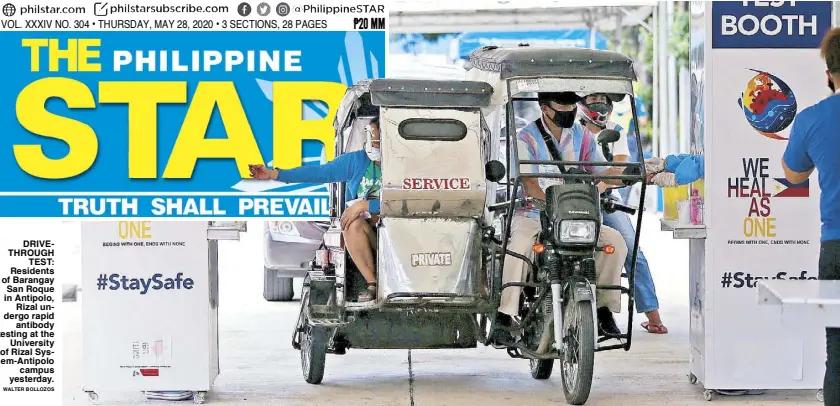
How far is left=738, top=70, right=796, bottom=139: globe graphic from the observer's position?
7.77 meters

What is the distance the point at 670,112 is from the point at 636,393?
831 inches

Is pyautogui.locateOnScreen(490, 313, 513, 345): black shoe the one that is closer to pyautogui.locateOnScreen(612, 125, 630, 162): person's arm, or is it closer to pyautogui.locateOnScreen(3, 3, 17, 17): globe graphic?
pyautogui.locateOnScreen(612, 125, 630, 162): person's arm

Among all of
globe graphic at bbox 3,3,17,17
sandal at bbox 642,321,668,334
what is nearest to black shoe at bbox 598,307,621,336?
sandal at bbox 642,321,668,334

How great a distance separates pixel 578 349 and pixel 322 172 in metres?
1.73

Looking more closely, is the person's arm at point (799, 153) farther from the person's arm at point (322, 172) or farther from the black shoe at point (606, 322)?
the person's arm at point (322, 172)

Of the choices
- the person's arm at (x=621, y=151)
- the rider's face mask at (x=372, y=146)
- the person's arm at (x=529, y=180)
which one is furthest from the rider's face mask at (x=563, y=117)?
the person's arm at (x=621, y=151)

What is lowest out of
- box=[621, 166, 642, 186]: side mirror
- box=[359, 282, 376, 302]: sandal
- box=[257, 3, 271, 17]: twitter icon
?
box=[359, 282, 376, 302]: sandal

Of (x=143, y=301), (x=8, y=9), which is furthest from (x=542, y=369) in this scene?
(x=8, y=9)

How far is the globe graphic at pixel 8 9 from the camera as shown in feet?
25.7

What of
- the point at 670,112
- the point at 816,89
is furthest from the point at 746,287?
the point at 670,112

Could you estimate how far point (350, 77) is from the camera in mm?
8188

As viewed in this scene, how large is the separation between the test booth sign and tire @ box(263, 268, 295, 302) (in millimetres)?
6387

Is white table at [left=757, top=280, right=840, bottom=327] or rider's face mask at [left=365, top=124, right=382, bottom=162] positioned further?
rider's face mask at [left=365, top=124, right=382, bottom=162]

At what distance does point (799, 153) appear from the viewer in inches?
226
